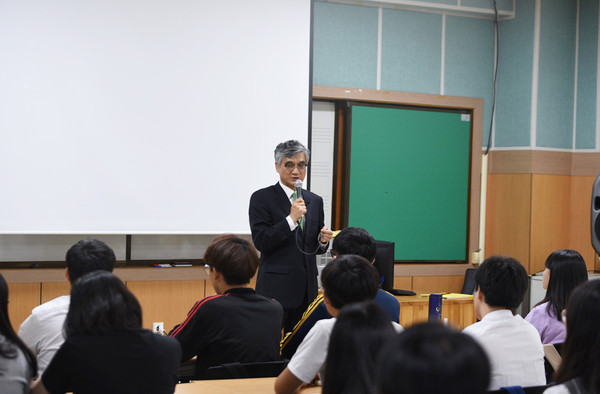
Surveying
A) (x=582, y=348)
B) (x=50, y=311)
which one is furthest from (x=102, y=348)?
(x=582, y=348)

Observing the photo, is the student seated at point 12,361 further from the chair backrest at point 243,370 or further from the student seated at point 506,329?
the student seated at point 506,329

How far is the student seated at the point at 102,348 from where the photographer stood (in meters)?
1.74

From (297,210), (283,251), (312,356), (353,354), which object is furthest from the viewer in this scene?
(283,251)

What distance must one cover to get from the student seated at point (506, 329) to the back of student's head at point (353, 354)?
0.77 m

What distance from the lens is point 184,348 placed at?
8.14 ft

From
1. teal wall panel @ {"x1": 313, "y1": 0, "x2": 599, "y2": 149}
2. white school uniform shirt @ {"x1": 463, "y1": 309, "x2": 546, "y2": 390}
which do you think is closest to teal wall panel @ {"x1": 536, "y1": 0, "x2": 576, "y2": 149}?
teal wall panel @ {"x1": 313, "y1": 0, "x2": 599, "y2": 149}

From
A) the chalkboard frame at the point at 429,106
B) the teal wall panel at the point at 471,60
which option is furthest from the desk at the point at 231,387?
the teal wall panel at the point at 471,60

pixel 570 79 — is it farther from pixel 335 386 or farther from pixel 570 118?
pixel 335 386

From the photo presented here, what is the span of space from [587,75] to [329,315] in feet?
14.2

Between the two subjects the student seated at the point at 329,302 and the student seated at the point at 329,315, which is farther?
the student seated at the point at 329,315

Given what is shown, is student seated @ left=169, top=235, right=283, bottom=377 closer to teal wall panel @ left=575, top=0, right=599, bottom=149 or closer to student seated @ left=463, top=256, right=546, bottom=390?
student seated @ left=463, top=256, right=546, bottom=390

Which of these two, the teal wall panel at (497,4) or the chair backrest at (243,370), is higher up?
the teal wall panel at (497,4)

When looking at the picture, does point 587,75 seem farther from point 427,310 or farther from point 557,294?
point 557,294

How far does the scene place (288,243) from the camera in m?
3.63
